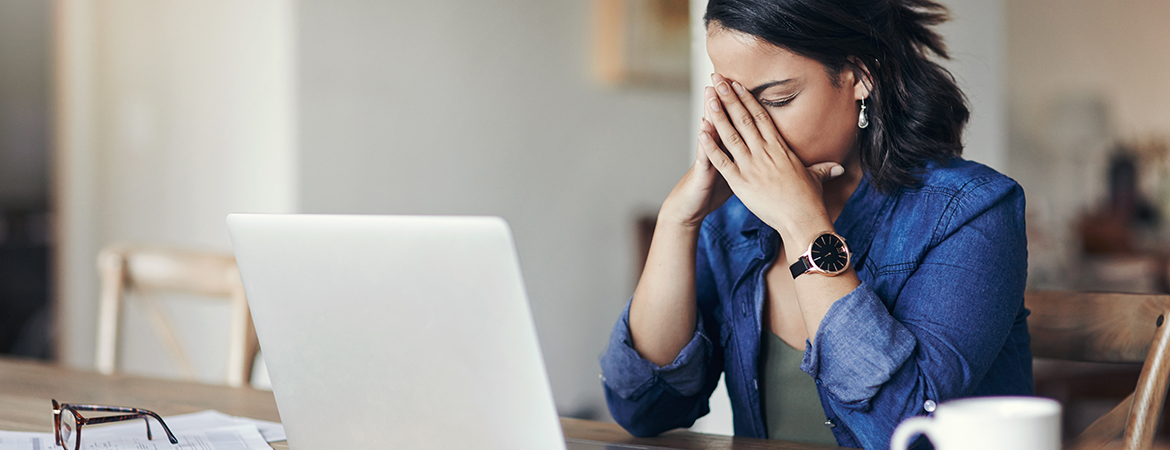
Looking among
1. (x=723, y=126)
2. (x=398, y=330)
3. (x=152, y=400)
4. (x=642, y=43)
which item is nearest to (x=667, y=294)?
(x=723, y=126)

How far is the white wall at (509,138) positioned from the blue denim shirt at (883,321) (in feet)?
4.79

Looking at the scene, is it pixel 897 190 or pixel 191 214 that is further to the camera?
pixel 191 214

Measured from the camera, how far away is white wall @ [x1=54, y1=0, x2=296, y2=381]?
2336mm

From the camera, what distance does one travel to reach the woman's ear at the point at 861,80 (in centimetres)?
99

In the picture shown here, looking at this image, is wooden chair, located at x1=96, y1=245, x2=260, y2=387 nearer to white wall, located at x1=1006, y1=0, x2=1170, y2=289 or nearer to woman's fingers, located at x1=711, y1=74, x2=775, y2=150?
woman's fingers, located at x1=711, y1=74, x2=775, y2=150

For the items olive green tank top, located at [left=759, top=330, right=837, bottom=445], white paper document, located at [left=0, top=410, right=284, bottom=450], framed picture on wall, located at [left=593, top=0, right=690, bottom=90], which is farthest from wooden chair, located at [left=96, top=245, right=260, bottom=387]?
framed picture on wall, located at [left=593, top=0, right=690, bottom=90]

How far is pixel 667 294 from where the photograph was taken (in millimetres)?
1010

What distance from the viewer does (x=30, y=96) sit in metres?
3.16

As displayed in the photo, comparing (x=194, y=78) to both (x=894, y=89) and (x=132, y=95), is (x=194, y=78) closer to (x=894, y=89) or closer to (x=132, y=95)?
(x=132, y=95)

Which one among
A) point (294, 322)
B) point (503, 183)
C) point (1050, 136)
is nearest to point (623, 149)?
point (503, 183)

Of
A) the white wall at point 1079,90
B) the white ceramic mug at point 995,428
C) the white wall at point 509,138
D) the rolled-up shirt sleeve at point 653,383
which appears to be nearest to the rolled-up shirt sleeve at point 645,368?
the rolled-up shirt sleeve at point 653,383

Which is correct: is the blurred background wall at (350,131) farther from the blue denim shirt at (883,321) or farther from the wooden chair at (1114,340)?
the wooden chair at (1114,340)

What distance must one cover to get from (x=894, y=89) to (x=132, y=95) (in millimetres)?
2362

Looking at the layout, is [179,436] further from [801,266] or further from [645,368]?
[801,266]
